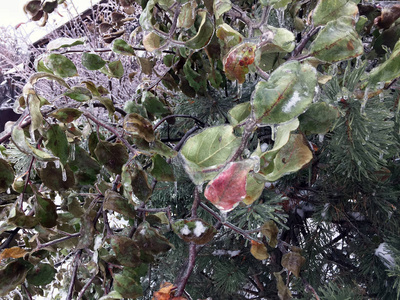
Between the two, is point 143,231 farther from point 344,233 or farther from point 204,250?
point 344,233

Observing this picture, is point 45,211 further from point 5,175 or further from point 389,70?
point 389,70

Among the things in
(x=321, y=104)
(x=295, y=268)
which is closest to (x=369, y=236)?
(x=295, y=268)

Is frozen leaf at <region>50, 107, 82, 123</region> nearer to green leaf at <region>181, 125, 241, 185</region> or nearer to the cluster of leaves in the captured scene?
the cluster of leaves

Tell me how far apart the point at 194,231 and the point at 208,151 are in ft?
0.41

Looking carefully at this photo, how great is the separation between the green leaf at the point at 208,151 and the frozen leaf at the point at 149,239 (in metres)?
0.14

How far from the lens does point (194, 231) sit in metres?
0.30

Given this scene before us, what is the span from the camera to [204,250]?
1.81 ft

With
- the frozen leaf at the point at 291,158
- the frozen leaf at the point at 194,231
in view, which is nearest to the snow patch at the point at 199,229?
the frozen leaf at the point at 194,231

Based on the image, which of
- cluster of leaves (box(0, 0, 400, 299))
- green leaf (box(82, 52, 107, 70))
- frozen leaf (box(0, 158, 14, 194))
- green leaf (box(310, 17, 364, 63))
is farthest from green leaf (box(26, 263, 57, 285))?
green leaf (box(310, 17, 364, 63))

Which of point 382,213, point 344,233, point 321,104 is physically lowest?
point 344,233

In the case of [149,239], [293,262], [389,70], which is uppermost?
[389,70]

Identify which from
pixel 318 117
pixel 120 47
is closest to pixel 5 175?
pixel 120 47

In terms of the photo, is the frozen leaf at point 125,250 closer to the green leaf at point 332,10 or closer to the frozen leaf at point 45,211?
the frozen leaf at point 45,211

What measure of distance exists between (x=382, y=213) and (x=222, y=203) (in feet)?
1.17
